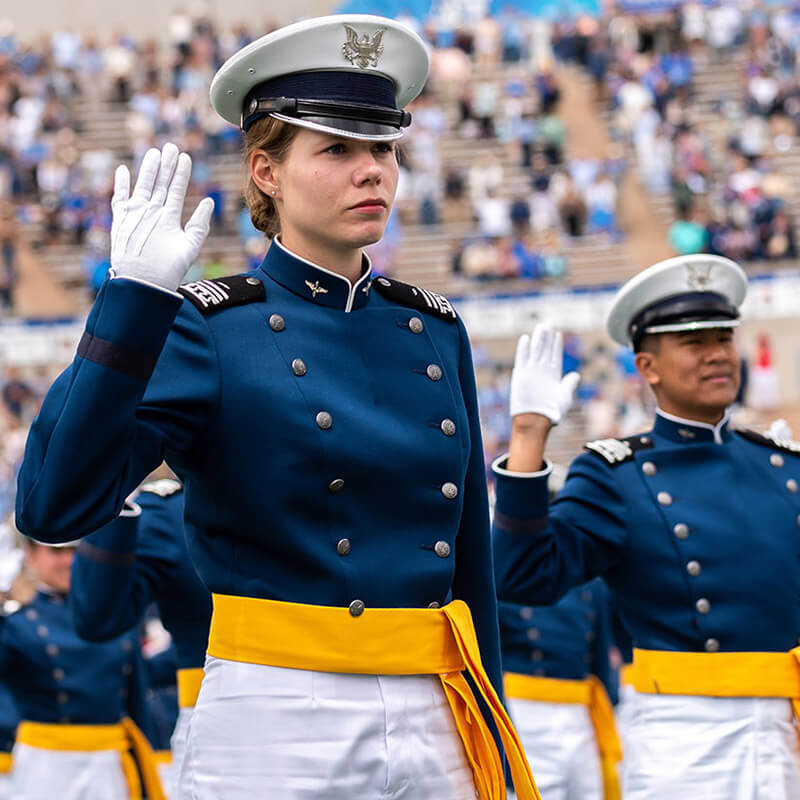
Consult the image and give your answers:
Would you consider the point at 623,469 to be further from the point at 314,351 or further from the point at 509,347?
the point at 509,347

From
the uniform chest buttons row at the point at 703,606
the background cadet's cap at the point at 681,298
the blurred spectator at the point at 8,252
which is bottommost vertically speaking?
the uniform chest buttons row at the point at 703,606

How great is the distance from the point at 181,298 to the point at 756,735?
2.59 m

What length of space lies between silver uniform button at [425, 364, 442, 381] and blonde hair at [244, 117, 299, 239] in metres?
0.43

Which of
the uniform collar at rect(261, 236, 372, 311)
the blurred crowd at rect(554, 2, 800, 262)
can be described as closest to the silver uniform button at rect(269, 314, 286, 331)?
the uniform collar at rect(261, 236, 372, 311)

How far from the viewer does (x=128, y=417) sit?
299 cm

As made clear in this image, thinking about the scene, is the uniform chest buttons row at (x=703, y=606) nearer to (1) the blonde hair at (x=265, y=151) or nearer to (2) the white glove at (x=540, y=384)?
(2) the white glove at (x=540, y=384)

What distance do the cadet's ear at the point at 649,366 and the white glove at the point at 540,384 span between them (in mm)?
793

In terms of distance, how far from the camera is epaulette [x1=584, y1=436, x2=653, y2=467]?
547 cm

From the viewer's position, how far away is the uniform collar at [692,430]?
218 inches

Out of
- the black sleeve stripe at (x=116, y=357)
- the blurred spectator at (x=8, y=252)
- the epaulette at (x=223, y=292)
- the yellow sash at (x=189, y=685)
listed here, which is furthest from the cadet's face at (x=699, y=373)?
the blurred spectator at (x=8, y=252)

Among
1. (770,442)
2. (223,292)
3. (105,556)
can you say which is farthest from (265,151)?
(770,442)

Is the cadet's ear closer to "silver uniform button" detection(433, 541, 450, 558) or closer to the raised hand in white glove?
"silver uniform button" detection(433, 541, 450, 558)

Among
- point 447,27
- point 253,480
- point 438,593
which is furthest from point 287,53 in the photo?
point 447,27

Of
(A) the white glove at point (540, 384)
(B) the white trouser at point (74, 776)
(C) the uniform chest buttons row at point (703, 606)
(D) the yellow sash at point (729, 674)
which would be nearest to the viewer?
(A) the white glove at point (540, 384)
